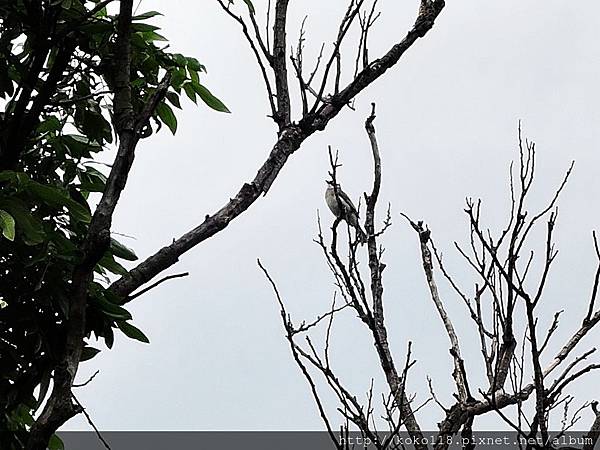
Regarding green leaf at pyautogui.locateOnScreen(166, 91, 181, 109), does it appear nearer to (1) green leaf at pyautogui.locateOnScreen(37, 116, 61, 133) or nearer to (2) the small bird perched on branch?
(1) green leaf at pyautogui.locateOnScreen(37, 116, 61, 133)

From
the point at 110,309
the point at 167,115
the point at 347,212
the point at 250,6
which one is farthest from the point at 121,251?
the point at 347,212

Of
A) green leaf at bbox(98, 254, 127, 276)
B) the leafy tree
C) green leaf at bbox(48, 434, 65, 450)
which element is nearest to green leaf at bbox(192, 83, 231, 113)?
the leafy tree

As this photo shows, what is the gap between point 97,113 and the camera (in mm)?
2018

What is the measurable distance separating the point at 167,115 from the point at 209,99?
13cm

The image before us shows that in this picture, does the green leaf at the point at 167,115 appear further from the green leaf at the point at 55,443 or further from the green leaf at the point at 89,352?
the green leaf at the point at 55,443

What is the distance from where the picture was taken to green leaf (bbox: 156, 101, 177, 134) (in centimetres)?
201

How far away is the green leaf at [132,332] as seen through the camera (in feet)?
5.49

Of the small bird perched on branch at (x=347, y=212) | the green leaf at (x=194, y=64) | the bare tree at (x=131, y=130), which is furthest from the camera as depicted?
the small bird perched on branch at (x=347, y=212)

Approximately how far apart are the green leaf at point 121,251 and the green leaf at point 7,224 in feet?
1.25

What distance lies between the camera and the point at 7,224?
1.38 meters

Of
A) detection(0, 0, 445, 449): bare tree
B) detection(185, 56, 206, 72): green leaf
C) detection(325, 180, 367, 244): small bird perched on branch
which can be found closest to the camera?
detection(0, 0, 445, 449): bare tree

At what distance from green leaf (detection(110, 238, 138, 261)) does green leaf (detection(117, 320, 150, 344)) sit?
178 millimetres

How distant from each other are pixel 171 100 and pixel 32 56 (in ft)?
1.13

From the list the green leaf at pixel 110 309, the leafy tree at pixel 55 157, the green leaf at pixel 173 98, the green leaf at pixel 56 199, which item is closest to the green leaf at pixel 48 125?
the leafy tree at pixel 55 157
